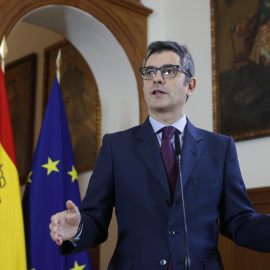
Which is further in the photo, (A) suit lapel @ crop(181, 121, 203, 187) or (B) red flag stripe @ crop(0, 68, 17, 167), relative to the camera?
(B) red flag stripe @ crop(0, 68, 17, 167)

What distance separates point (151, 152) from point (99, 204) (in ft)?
1.19

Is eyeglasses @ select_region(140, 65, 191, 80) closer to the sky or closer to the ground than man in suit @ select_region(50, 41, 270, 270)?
closer to the sky

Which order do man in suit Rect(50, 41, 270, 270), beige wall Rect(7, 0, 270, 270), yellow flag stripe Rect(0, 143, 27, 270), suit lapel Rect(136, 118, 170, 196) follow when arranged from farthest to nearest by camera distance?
beige wall Rect(7, 0, 270, 270), yellow flag stripe Rect(0, 143, 27, 270), suit lapel Rect(136, 118, 170, 196), man in suit Rect(50, 41, 270, 270)

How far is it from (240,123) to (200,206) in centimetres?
233

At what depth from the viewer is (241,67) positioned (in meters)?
4.67

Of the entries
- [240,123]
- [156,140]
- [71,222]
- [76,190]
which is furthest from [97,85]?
[71,222]

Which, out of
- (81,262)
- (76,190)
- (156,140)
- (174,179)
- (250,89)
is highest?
(250,89)

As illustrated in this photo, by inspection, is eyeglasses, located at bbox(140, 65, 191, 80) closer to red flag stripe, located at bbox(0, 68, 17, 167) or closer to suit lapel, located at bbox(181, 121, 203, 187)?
suit lapel, located at bbox(181, 121, 203, 187)

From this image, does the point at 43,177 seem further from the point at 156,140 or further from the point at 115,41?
the point at 156,140

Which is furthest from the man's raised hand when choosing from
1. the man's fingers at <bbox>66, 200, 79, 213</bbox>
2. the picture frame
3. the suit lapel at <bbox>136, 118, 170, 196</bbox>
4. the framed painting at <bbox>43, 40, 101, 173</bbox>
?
the picture frame

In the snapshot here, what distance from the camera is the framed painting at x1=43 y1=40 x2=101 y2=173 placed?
18.9 ft

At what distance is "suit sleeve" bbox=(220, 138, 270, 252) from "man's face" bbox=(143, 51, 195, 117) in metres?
0.37

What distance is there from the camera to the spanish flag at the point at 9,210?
156 inches

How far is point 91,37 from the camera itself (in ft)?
17.5
